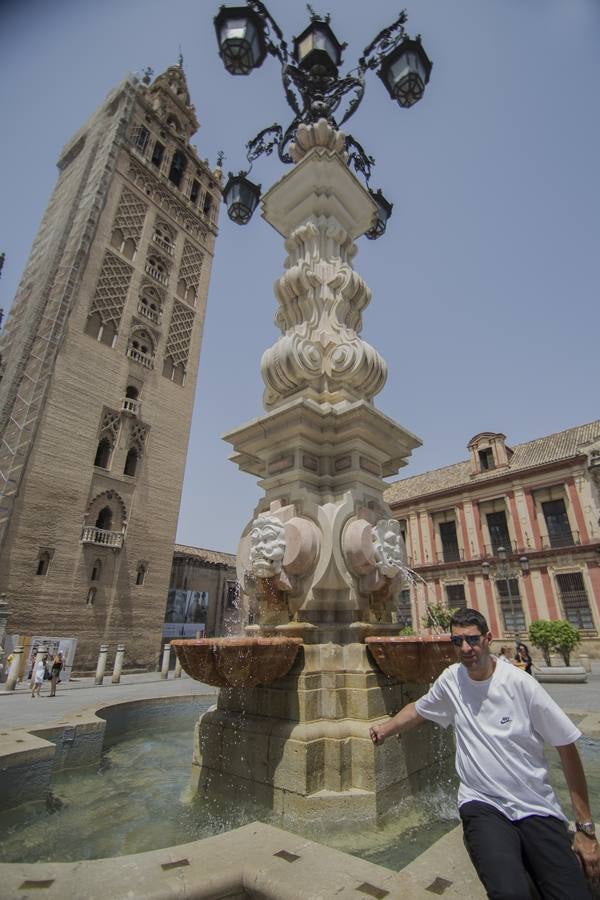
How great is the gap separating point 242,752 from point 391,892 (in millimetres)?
2245

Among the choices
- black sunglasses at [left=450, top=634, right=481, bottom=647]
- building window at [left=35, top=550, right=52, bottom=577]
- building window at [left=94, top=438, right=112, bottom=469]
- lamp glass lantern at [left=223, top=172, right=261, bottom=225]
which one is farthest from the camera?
building window at [left=94, top=438, right=112, bottom=469]

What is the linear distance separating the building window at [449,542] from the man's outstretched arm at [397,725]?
87.0 feet

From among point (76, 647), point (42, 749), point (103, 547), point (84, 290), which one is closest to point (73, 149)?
point (84, 290)

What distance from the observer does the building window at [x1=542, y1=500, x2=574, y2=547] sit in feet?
76.5

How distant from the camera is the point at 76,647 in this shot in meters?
18.2

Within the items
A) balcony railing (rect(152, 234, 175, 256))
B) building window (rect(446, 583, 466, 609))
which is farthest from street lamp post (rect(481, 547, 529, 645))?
balcony railing (rect(152, 234, 175, 256))

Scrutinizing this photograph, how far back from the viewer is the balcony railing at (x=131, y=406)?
22578 mm

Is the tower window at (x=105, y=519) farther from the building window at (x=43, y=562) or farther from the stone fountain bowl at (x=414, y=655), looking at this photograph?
the stone fountain bowl at (x=414, y=655)

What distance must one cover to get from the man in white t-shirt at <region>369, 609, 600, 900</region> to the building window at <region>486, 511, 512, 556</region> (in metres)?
26.0

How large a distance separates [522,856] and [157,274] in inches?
1210

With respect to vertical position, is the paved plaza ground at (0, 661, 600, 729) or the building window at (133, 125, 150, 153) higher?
the building window at (133, 125, 150, 153)

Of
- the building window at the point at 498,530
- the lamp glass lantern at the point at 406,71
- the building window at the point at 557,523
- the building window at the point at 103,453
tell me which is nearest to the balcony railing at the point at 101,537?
the building window at the point at 103,453

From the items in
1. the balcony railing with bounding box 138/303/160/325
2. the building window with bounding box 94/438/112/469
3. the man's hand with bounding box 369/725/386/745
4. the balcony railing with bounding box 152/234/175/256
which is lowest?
the man's hand with bounding box 369/725/386/745

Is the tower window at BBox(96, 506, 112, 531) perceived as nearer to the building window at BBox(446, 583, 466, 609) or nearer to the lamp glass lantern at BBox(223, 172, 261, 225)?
the lamp glass lantern at BBox(223, 172, 261, 225)
